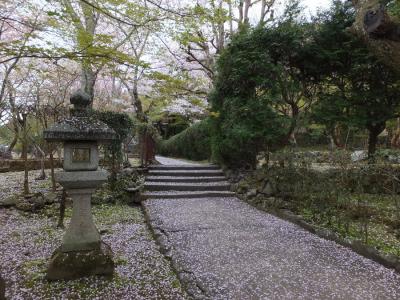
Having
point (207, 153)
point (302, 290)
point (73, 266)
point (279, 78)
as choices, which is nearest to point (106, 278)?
point (73, 266)

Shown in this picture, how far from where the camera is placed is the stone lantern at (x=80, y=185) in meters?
3.06

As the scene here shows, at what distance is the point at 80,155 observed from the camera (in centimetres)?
323

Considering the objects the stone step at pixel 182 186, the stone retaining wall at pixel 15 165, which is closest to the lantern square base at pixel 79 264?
the stone step at pixel 182 186

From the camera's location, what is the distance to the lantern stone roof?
10.00ft

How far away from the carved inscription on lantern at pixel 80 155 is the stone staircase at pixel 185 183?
3.90 meters

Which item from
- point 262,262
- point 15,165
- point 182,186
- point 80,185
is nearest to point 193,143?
point 182,186

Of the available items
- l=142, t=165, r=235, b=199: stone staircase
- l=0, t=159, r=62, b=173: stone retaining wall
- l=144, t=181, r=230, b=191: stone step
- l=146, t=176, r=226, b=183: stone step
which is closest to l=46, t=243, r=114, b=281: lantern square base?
l=142, t=165, r=235, b=199: stone staircase

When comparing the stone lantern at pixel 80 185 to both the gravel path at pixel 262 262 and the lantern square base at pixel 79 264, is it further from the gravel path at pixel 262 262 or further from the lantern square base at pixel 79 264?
the gravel path at pixel 262 262

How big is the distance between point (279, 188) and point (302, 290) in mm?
3646

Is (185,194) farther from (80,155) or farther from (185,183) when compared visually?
(80,155)

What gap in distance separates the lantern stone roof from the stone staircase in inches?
158

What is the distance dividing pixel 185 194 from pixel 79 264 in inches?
168

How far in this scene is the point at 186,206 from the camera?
20.9 ft

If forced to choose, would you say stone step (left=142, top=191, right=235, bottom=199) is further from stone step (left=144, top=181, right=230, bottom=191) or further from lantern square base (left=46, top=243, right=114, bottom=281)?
lantern square base (left=46, top=243, right=114, bottom=281)
